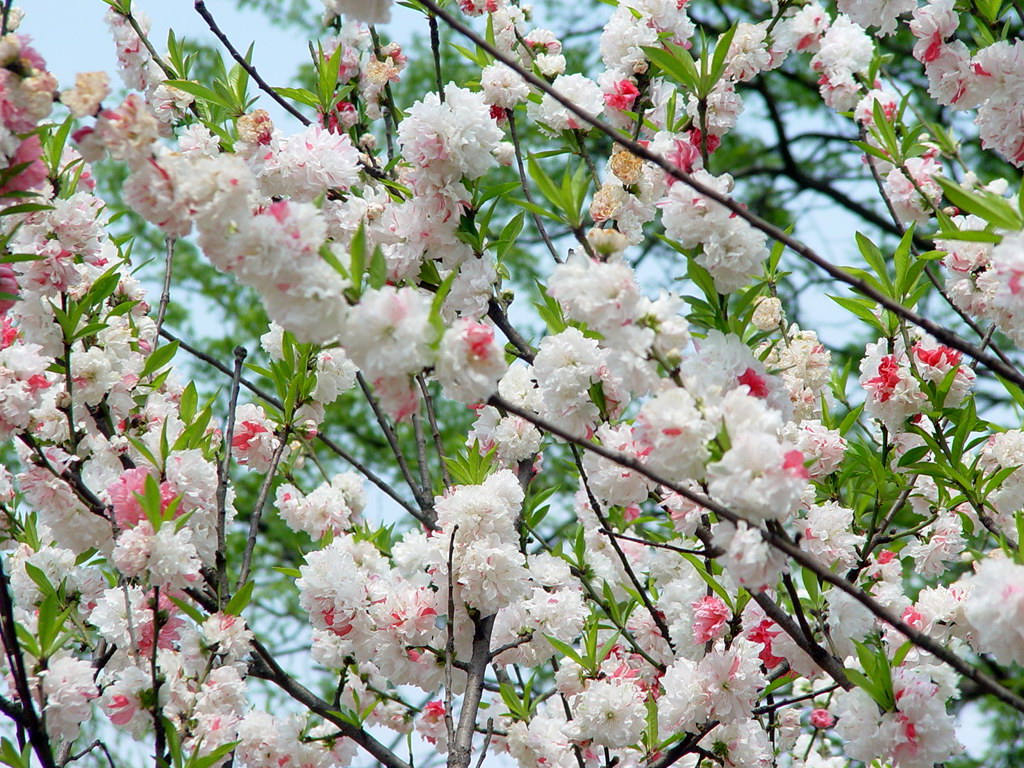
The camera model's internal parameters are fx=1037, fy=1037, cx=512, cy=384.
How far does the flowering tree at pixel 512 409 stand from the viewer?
1523mm

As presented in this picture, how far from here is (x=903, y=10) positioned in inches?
103

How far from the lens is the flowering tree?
5.00ft

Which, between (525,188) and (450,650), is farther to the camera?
(525,188)

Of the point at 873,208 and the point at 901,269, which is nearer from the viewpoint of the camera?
the point at 901,269

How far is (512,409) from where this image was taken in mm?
1437

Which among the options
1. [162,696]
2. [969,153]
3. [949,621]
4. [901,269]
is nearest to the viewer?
[162,696]

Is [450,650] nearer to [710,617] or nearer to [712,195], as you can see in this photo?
[710,617]

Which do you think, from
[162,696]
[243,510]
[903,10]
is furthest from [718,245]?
[243,510]

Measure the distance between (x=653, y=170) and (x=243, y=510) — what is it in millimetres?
7080

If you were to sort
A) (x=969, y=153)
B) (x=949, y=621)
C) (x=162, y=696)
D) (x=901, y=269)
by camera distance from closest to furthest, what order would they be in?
1. (x=162, y=696)
2. (x=901, y=269)
3. (x=949, y=621)
4. (x=969, y=153)

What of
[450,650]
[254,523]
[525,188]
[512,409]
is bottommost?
[512,409]

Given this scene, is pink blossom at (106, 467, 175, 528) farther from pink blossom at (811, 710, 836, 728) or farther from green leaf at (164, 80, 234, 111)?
pink blossom at (811, 710, 836, 728)

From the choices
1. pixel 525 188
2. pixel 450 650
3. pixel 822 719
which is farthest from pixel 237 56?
pixel 822 719

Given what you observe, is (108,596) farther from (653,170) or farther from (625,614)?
(653,170)
